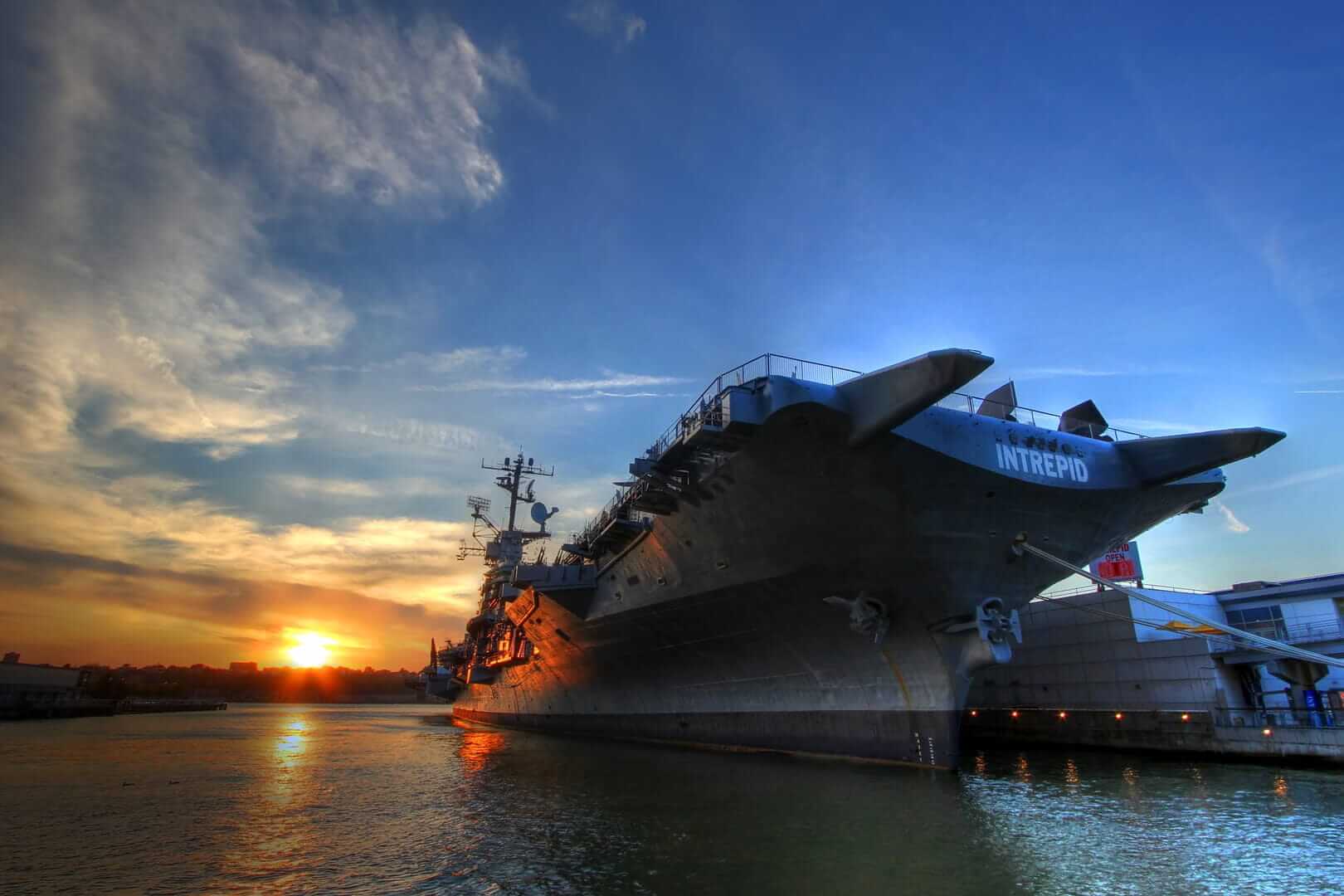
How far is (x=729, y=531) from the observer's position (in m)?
14.9

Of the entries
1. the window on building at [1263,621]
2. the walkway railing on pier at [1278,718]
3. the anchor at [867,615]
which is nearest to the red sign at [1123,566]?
the window on building at [1263,621]

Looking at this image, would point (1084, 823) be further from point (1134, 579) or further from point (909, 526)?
point (1134, 579)

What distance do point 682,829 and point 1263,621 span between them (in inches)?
905

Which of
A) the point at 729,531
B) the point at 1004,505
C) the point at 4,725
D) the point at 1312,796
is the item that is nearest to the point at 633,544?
the point at 729,531

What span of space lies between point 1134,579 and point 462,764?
26.7 meters

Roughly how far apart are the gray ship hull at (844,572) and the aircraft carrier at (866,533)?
0.04 m

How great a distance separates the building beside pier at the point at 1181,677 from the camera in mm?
18422

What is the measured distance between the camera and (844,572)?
1420 centimetres

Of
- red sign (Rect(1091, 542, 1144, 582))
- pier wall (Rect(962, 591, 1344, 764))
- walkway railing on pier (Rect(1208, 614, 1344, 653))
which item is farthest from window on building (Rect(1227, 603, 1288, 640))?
red sign (Rect(1091, 542, 1144, 582))

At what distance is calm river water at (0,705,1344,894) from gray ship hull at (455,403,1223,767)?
1375 mm

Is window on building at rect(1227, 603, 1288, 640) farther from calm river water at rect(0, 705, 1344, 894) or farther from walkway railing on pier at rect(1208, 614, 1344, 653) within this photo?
calm river water at rect(0, 705, 1344, 894)

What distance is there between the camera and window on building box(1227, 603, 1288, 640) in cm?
2162

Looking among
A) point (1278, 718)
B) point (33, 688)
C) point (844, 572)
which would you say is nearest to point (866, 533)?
point (844, 572)

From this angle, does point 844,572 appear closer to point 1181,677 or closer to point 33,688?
point 1181,677
